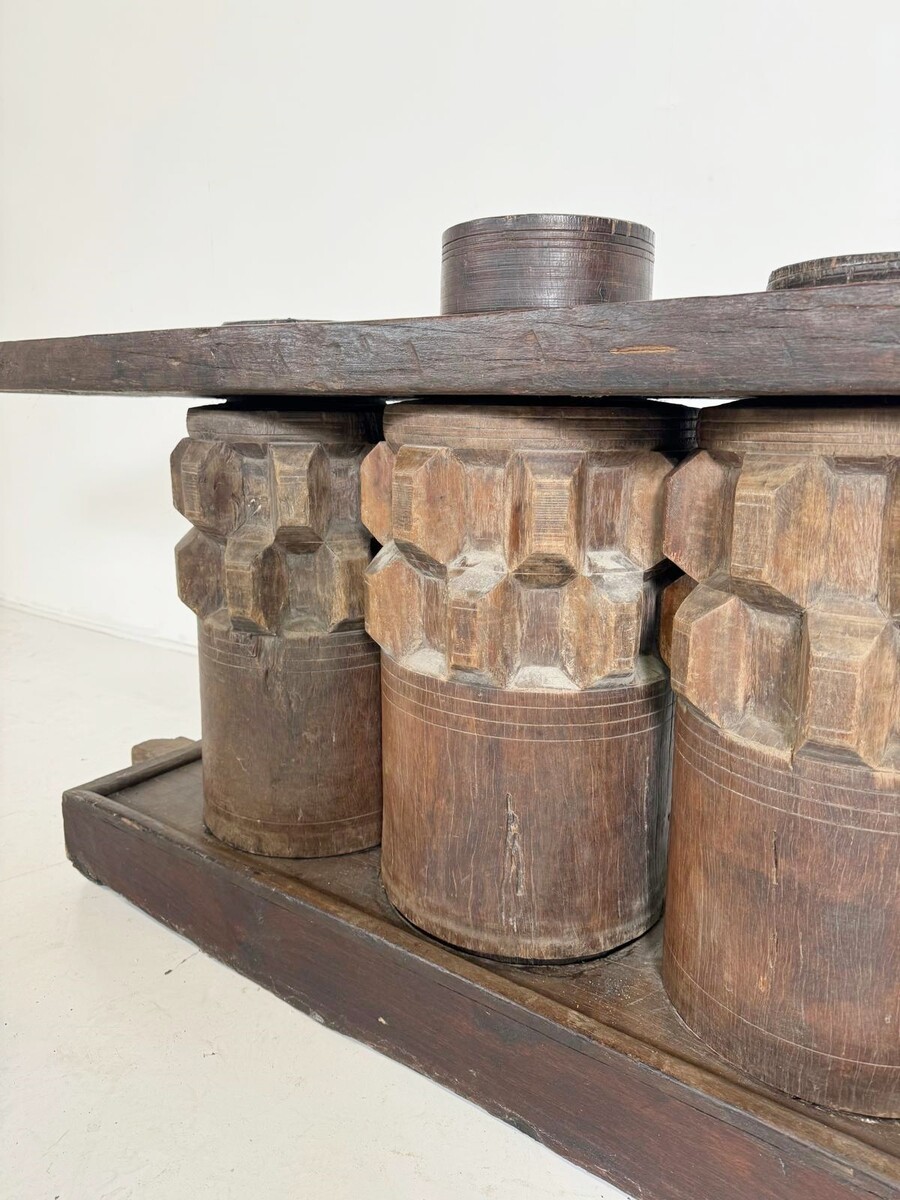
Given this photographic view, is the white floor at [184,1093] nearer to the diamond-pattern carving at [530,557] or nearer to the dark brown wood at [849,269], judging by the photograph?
the diamond-pattern carving at [530,557]

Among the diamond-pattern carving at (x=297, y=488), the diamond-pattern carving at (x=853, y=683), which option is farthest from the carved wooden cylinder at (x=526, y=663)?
the diamond-pattern carving at (x=853, y=683)

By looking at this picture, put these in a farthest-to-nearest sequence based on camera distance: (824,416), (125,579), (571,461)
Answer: (125,579), (571,461), (824,416)

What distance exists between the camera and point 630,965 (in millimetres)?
1144

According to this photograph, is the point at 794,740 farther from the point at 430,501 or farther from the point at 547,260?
the point at 547,260

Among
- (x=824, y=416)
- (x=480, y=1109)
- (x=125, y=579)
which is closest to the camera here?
(x=824, y=416)

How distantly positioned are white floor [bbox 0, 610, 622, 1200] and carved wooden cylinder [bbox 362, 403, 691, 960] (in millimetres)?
205

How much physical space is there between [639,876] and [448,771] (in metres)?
0.26

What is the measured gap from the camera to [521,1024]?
1050 millimetres

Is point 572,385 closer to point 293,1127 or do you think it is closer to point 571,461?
point 571,461

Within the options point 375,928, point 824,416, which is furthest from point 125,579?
point 824,416

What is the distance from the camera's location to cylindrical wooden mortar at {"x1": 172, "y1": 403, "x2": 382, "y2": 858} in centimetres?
130

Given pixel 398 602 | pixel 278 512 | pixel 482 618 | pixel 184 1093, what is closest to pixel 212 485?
pixel 278 512

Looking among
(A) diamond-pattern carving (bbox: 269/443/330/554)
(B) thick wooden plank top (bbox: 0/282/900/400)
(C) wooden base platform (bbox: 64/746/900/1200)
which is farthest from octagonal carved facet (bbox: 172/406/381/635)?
(C) wooden base platform (bbox: 64/746/900/1200)

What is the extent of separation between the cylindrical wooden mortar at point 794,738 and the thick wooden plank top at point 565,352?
10cm
